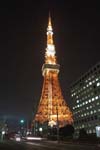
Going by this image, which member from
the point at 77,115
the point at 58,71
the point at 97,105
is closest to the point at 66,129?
the point at 97,105

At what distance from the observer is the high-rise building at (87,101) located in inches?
5497

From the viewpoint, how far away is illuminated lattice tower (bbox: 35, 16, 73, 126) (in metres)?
132

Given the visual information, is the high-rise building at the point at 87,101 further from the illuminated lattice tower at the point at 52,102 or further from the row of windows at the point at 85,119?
the illuminated lattice tower at the point at 52,102

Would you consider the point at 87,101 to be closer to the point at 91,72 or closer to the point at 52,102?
the point at 91,72

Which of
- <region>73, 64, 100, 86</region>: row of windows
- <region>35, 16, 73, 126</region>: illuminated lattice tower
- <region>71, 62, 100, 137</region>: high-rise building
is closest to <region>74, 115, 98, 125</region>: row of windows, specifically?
<region>71, 62, 100, 137</region>: high-rise building

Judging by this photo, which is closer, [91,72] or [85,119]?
[91,72]

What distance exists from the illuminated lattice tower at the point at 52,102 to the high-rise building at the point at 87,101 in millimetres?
12577

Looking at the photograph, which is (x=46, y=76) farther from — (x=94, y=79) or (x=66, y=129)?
(x=66, y=129)

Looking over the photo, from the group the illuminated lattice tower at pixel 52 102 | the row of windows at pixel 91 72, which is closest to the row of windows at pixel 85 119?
the illuminated lattice tower at pixel 52 102

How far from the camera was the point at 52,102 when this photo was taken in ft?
442

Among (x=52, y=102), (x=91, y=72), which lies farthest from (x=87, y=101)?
(x=52, y=102)

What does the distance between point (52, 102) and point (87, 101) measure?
25.4 metres

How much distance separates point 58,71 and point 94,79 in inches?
734

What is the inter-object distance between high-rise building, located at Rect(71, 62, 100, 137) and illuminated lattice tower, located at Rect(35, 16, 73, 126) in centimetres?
1258
